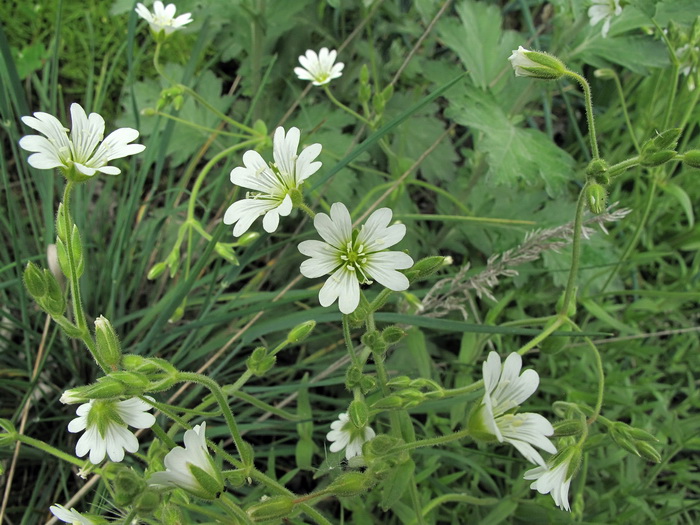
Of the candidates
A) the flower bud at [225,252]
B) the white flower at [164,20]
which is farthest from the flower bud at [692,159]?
the white flower at [164,20]

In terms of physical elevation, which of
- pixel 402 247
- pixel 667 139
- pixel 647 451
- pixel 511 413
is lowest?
pixel 402 247

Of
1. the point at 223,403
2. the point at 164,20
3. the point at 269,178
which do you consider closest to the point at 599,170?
the point at 269,178

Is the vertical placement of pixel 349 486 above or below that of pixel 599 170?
below

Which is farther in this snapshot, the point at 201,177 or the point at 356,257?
the point at 201,177

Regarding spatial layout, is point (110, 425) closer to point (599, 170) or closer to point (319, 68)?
point (599, 170)

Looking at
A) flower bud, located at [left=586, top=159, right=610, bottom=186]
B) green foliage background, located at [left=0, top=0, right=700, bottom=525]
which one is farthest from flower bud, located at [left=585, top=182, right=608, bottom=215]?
green foliage background, located at [left=0, top=0, right=700, bottom=525]

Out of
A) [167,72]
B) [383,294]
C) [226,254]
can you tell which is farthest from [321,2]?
[383,294]
